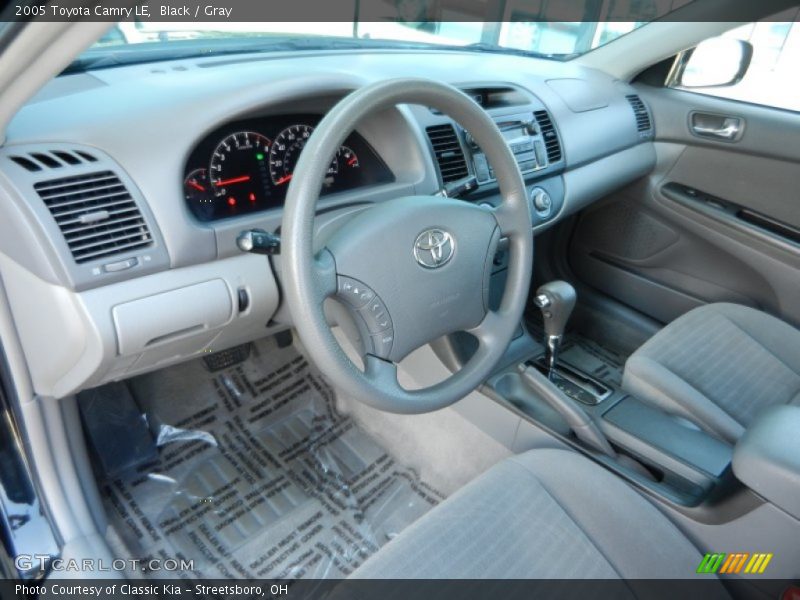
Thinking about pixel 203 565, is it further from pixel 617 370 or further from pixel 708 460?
pixel 617 370

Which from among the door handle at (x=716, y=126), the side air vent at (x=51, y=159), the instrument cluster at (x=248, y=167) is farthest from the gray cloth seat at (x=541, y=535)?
the door handle at (x=716, y=126)

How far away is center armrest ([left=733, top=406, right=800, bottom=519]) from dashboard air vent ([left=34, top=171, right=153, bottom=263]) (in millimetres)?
1091

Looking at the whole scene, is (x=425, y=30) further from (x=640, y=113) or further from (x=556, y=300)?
(x=556, y=300)

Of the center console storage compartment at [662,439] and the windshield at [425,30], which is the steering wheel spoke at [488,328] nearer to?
the center console storage compartment at [662,439]

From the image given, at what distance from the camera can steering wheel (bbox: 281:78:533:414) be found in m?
0.95

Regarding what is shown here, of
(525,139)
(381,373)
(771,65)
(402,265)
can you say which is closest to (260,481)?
(381,373)

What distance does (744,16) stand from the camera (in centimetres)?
197

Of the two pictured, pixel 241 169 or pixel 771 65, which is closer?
pixel 241 169

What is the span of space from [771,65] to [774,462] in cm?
174

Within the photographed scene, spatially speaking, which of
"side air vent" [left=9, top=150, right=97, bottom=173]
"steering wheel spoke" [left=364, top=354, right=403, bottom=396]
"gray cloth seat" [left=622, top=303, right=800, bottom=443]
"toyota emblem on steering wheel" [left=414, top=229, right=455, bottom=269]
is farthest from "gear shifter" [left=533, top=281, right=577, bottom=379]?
"side air vent" [left=9, top=150, right=97, bottom=173]

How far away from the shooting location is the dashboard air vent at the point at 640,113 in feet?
7.55

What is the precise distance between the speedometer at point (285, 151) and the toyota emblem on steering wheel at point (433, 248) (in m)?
0.32

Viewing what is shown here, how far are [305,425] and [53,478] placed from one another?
0.76m

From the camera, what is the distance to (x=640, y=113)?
7.63 feet
